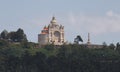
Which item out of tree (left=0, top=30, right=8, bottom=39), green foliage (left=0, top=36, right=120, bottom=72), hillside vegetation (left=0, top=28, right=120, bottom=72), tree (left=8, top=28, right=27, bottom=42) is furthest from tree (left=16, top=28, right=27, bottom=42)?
green foliage (left=0, top=36, right=120, bottom=72)

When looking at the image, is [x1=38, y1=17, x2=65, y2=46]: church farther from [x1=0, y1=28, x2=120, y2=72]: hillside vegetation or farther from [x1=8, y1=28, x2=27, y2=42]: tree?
[x1=0, y1=28, x2=120, y2=72]: hillside vegetation

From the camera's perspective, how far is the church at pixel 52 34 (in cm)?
12294

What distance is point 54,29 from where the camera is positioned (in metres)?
A: 125

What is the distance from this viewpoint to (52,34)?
124 m

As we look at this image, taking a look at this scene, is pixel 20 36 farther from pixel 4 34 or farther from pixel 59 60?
pixel 59 60

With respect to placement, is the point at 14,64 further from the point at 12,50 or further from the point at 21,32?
the point at 21,32

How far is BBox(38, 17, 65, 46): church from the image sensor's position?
12294cm

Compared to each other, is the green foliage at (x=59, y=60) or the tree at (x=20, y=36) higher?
the tree at (x=20, y=36)

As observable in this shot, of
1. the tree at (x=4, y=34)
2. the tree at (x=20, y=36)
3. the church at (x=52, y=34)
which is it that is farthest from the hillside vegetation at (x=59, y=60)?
the church at (x=52, y=34)

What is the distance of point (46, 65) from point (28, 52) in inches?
187

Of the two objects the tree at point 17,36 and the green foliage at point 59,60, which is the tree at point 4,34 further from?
the green foliage at point 59,60

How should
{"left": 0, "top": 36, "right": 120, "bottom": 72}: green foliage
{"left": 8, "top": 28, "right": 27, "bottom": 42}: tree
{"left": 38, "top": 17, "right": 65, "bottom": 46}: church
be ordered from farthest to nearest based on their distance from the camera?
{"left": 38, "top": 17, "right": 65, "bottom": 46}: church, {"left": 8, "top": 28, "right": 27, "bottom": 42}: tree, {"left": 0, "top": 36, "right": 120, "bottom": 72}: green foliage

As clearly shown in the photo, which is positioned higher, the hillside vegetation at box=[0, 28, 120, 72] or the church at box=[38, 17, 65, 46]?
the church at box=[38, 17, 65, 46]

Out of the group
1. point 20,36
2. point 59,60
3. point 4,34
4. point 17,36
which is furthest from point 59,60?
point 4,34
